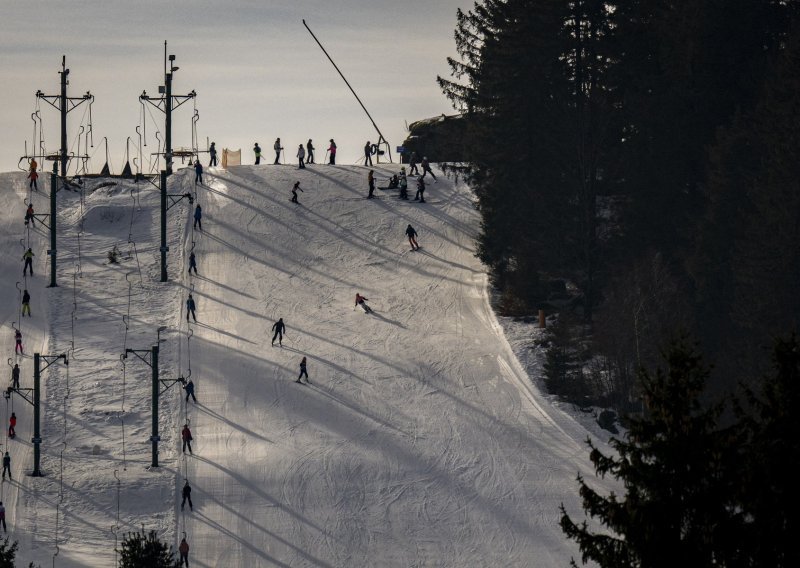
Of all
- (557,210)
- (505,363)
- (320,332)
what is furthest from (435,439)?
(557,210)

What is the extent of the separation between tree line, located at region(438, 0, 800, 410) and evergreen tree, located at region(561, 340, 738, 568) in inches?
1532

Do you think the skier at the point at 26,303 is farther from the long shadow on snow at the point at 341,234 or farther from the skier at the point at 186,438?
the skier at the point at 186,438

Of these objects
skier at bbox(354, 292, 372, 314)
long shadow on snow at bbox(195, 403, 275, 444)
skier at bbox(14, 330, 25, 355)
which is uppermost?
skier at bbox(354, 292, 372, 314)

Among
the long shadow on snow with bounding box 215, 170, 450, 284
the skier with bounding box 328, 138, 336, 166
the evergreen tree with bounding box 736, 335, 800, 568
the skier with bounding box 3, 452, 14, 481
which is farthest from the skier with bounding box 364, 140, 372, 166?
the evergreen tree with bounding box 736, 335, 800, 568

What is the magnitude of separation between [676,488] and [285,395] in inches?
1353

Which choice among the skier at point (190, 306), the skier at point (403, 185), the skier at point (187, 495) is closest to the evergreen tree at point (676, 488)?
the skier at point (187, 495)

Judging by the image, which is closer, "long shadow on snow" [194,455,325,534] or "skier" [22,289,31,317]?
"long shadow on snow" [194,455,325,534]

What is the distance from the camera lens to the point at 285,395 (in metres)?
47.7

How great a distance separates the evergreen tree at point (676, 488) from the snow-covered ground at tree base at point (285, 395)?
21947mm

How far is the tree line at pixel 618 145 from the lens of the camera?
5391cm

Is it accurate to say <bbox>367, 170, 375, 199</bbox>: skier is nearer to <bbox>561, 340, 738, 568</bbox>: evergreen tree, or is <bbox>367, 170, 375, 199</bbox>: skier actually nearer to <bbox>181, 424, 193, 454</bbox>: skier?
<bbox>181, 424, 193, 454</bbox>: skier

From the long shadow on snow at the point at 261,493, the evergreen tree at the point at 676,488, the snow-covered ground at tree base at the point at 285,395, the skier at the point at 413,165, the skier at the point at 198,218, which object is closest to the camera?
the evergreen tree at the point at 676,488

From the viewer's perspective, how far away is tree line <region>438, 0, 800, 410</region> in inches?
2122

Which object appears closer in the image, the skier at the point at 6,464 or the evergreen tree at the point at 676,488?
the evergreen tree at the point at 676,488
